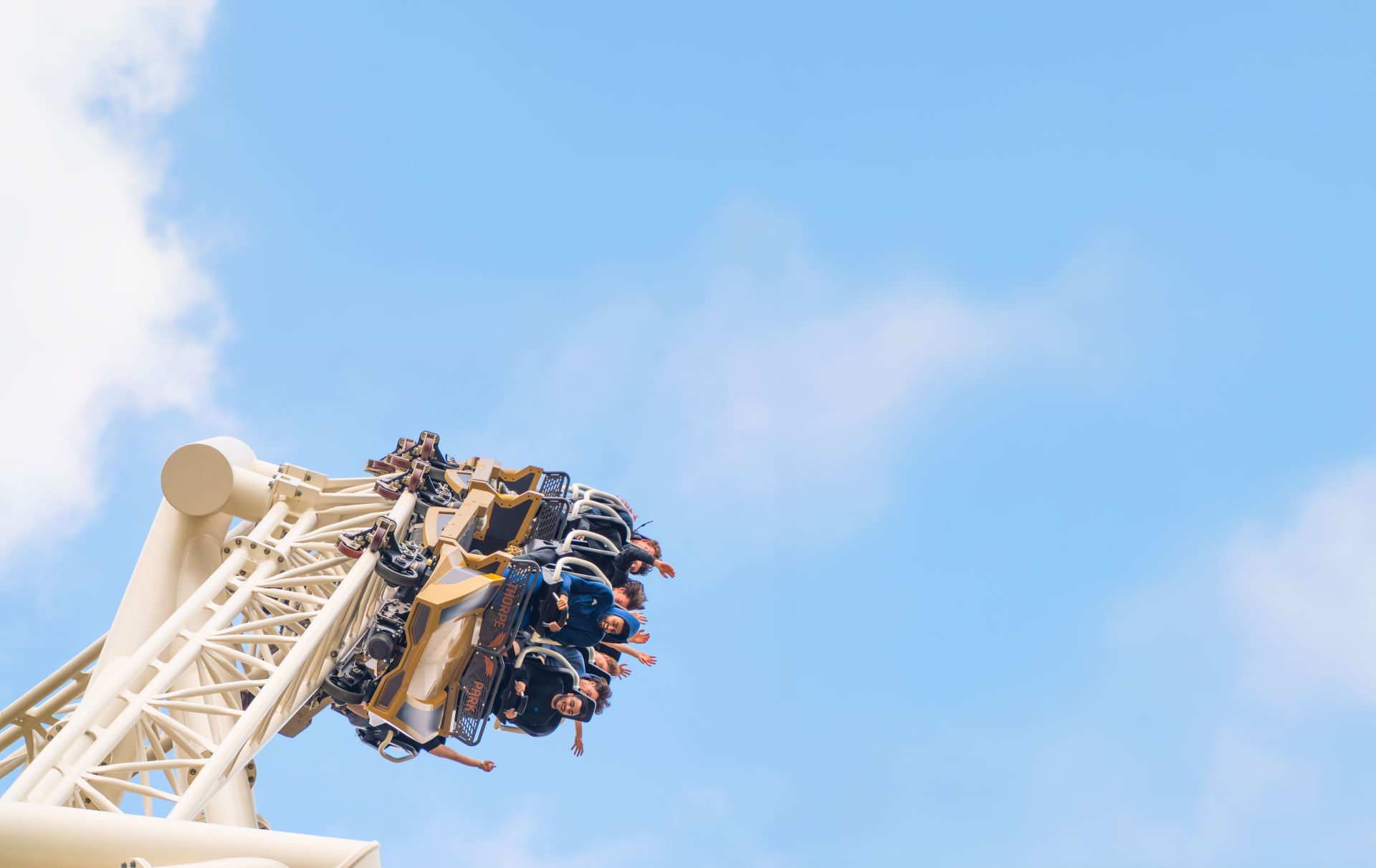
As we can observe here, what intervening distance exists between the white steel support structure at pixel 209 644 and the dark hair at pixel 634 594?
11.9 ft

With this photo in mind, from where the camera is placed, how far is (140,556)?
17609 mm

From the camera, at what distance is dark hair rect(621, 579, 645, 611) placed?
Result: 20391mm

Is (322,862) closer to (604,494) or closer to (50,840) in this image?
(50,840)

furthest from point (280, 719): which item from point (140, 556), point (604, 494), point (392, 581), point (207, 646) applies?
point (604, 494)

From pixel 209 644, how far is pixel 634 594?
7477 millimetres

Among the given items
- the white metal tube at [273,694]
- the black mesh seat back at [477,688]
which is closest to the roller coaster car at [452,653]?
the black mesh seat back at [477,688]

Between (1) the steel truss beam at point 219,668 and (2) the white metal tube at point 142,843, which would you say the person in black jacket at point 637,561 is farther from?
(2) the white metal tube at point 142,843

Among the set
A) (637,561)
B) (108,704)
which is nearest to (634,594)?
(637,561)

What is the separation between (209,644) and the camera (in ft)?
47.3

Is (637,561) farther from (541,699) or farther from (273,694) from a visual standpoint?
(273,694)

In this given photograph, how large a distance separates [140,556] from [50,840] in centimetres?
937

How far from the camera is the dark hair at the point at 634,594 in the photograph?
20.4 metres

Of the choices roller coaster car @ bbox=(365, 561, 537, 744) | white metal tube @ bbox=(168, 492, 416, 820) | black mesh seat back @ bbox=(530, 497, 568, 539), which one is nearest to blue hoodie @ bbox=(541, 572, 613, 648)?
roller coaster car @ bbox=(365, 561, 537, 744)

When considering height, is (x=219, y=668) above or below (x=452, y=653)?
below
